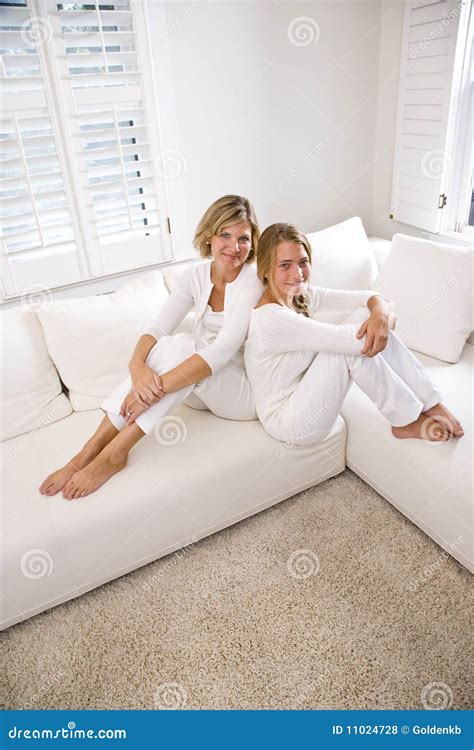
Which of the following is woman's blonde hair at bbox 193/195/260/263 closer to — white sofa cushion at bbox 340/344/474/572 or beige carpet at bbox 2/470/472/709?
white sofa cushion at bbox 340/344/474/572

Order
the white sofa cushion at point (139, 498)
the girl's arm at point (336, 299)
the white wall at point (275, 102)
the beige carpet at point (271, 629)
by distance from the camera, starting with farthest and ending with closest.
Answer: the white wall at point (275, 102) → the girl's arm at point (336, 299) → the white sofa cushion at point (139, 498) → the beige carpet at point (271, 629)

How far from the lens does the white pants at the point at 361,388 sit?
1.55 m

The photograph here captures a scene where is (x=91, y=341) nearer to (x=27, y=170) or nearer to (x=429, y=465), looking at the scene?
(x=27, y=170)

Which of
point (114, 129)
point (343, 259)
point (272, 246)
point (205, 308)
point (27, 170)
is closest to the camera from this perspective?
point (272, 246)

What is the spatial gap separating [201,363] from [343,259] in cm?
103

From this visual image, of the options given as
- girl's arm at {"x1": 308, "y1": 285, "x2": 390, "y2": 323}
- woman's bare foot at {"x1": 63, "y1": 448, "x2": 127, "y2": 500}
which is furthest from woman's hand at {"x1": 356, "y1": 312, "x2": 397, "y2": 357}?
woman's bare foot at {"x1": 63, "y1": 448, "x2": 127, "y2": 500}

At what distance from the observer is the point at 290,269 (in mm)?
1557

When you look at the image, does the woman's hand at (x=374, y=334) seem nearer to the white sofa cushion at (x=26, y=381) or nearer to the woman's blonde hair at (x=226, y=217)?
the woman's blonde hair at (x=226, y=217)

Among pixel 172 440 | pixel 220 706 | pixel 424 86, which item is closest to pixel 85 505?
pixel 172 440

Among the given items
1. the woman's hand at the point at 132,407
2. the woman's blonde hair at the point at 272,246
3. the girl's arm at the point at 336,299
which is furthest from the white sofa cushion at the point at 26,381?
the girl's arm at the point at 336,299

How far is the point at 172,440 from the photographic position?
5.63 ft

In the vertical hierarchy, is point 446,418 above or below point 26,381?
below

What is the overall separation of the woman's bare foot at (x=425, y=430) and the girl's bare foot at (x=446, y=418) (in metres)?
0.01

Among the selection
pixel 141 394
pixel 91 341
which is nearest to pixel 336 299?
pixel 141 394
